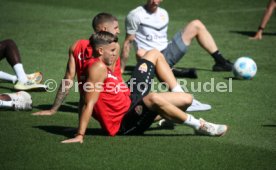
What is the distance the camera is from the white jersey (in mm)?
14086

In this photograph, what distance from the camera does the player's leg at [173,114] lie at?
350 inches

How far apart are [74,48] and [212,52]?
4.90 meters

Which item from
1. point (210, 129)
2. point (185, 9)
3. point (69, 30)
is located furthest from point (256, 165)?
point (185, 9)

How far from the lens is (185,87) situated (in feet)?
42.5

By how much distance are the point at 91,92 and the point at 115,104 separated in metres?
0.55

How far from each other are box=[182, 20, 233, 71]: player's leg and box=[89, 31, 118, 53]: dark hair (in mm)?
4996

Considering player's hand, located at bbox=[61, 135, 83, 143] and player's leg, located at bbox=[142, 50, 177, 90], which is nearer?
player's hand, located at bbox=[61, 135, 83, 143]

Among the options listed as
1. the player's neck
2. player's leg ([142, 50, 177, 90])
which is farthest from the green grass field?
the player's neck

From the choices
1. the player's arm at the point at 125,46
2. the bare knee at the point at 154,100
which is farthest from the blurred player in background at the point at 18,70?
the bare knee at the point at 154,100

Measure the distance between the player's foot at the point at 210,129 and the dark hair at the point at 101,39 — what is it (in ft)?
5.31

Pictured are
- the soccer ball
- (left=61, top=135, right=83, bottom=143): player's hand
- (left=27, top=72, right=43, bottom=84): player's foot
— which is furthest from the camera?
the soccer ball

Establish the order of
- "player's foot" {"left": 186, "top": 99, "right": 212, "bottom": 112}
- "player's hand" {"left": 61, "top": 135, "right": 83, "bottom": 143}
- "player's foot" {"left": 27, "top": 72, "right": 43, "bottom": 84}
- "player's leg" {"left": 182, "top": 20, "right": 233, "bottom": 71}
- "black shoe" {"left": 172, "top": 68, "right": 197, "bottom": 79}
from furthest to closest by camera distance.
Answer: "player's leg" {"left": 182, "top": 20, "right": 233, "bottom": 71}
"black shoe" {"left": 172, "top": 68, "right": 197, "bottom": 79}
"player's foot" {"left": 27, "top": 72, "right": 43, "bottom": 84}
"player's foot" {"left": 186, "top": 99, "right": 212, "bottom": 112}
"player's hand" {"left": 61, "top": 135, "right": 83, "bottom": 143}

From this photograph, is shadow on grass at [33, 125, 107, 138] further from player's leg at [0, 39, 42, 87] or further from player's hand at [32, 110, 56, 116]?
player's leg at [0, 39, 42, 87]

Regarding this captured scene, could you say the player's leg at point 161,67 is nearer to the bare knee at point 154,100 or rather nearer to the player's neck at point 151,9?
the bare knee at point 154,100
